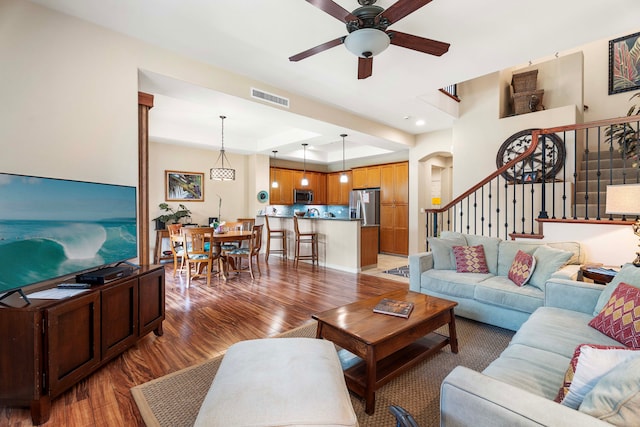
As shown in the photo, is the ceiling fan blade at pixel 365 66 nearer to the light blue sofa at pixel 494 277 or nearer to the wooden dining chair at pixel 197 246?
the light blue sofa at pixel 494 277

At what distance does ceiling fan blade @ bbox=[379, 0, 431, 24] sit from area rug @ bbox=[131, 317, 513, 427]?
2627 millimetres

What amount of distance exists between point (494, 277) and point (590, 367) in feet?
7.86

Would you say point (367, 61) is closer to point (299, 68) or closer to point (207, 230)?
point (299, 68)

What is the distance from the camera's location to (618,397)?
841 millimetres

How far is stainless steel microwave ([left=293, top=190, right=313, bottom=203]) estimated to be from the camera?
8617 mm

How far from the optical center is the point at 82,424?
1.66 meters

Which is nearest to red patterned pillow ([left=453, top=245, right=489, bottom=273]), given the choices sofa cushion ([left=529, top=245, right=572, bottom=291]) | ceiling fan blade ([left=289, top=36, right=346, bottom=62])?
sofa cushion ([left=529, top=245, right=572, bottom=291])

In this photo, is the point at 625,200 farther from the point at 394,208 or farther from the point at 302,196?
the point at 302,196

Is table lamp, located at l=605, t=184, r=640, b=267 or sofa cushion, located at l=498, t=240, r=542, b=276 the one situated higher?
table lamp, located at l=605, t=184, r=640, b=267

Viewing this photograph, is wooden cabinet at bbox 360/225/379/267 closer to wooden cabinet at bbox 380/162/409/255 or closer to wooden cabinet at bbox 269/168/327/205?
wooden cabinet at bbox 380/162/409/255

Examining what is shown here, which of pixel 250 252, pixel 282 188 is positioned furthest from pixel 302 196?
pixel 250 252

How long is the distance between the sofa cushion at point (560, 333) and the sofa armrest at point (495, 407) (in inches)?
35.2

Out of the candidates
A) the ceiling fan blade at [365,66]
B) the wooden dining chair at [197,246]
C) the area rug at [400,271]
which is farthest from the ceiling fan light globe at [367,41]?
the area rug at [400,271]

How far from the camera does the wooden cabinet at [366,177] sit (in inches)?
308
